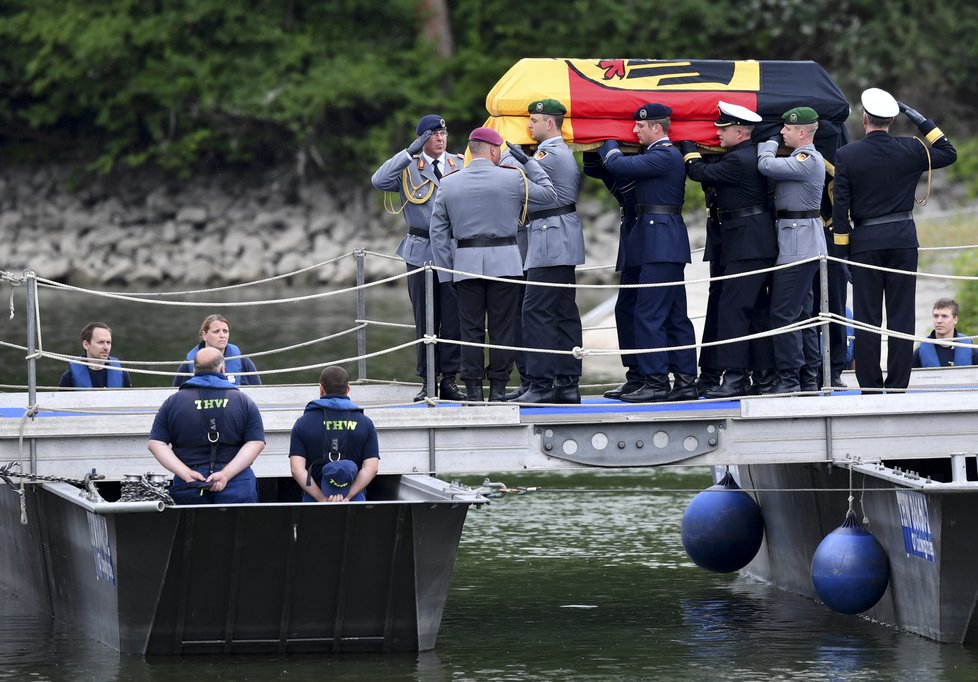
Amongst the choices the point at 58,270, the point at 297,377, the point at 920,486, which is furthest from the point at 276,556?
the point at 58,270

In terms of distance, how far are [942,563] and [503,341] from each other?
110 inches

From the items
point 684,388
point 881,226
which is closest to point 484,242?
point 684,388

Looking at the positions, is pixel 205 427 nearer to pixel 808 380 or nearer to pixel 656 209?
pixel 656 209

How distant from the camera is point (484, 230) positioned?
34.9 feet

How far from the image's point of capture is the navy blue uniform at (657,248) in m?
10.7

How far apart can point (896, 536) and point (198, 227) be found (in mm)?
32477

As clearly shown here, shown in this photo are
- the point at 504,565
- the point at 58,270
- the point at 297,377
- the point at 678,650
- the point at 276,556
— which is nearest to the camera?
the point at 276,556

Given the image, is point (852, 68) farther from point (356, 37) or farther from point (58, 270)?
point (58, 270)

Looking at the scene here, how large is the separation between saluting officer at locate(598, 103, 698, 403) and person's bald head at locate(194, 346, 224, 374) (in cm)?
253

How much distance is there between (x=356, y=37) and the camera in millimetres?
43219

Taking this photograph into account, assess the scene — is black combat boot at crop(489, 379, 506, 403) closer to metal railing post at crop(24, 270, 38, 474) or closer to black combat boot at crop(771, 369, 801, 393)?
black combat boot at crop(771, 369, 801, 393)

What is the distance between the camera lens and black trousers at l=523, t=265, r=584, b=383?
1077cm

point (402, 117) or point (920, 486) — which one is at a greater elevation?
point (402, 117)

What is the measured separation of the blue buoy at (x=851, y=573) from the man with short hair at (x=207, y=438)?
3.01 m
